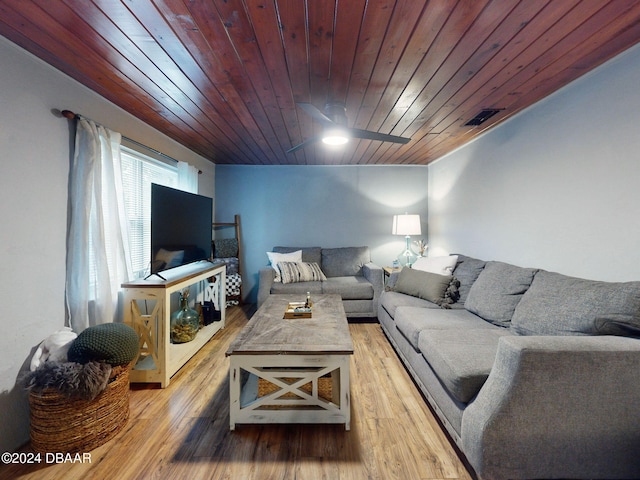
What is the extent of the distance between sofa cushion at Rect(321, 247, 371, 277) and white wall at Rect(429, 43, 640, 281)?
5.24ft

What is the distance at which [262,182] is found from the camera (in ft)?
15.0

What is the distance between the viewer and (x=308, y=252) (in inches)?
170

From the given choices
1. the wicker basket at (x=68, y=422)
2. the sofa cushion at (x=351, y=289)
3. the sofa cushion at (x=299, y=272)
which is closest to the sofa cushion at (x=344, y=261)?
the sofa cushion at (x=299, y=272)

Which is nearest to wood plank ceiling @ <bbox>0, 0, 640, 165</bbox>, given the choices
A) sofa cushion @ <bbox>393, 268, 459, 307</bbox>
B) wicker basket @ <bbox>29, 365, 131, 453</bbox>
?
sofa cushion @ <bbox>393, 268, 459, 307</bbox>

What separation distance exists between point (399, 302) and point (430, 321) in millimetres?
621

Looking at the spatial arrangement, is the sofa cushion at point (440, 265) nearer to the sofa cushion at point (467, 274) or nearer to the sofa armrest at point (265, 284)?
the sofa cushion at point (467, 274)

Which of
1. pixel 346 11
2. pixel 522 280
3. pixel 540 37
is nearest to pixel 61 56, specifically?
pixel 346 11

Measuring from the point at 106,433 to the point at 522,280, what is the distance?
290cm

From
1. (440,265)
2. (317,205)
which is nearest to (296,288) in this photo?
(317,205)

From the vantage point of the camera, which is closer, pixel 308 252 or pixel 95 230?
pixel 95 230

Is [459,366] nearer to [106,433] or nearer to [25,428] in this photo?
[106,433]

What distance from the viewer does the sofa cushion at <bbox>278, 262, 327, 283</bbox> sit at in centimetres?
379

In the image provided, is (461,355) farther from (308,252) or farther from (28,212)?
(308,252)

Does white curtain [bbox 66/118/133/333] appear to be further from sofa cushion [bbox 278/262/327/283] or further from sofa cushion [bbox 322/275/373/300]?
sofa cushion [bbox 322/275/373/300]
